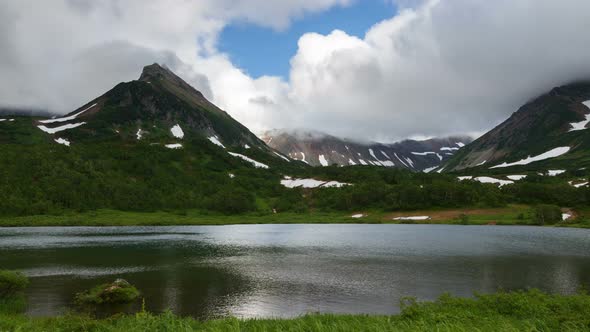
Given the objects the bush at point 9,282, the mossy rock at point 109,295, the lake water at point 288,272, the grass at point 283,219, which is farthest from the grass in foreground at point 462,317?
the grass at point 283,219

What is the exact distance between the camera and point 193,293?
42.7 meters

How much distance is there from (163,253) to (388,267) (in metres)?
42.3

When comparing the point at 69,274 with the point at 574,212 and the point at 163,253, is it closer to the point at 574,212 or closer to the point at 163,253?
the point at 163,253

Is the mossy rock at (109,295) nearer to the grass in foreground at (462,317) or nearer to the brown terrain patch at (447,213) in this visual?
the grass in foreground at (462,317)

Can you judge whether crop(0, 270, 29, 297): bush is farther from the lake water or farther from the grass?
the grass

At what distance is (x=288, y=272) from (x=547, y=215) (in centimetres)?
14613

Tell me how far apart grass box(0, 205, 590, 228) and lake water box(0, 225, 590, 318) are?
7495cm

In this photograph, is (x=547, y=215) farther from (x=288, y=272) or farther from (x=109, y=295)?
(x=109, y=295)

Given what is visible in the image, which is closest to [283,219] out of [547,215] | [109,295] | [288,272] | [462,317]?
[547,215]

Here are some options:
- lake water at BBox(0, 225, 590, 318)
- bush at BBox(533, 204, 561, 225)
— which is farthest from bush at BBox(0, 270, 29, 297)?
bush at BBox(533, 204, 561, 225)

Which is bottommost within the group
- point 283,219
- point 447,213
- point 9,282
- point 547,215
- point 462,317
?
point 462,317

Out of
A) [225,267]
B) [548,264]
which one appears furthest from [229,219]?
[548,264]

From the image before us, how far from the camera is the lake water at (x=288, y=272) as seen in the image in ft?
128

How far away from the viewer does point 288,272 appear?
55.2 metres
